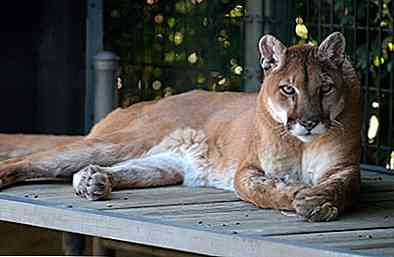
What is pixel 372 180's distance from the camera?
17.2 ft

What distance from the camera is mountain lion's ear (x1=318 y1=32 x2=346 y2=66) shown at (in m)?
4.50

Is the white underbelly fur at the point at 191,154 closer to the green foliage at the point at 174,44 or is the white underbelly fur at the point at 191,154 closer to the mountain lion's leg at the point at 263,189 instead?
the mountain lion's leg at the point at 263,189

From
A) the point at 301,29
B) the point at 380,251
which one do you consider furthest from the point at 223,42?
the point at 380,251

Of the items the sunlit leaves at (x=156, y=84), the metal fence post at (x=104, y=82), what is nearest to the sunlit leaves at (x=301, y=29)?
the sunlit leaves at (x=156, y=84)

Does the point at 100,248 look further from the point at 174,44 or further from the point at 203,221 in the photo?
the point at 174,44

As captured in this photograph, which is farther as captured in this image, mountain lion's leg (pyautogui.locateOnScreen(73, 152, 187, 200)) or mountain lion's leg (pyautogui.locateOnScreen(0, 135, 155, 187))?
mountain lion's leg (pyautogui.locateOnScreen(0, 135, 155, 187))

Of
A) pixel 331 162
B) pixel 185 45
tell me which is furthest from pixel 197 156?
pixel 185 45

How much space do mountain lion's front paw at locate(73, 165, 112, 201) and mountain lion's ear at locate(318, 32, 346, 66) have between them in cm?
96

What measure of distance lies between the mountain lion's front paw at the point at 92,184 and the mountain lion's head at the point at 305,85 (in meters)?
0.70

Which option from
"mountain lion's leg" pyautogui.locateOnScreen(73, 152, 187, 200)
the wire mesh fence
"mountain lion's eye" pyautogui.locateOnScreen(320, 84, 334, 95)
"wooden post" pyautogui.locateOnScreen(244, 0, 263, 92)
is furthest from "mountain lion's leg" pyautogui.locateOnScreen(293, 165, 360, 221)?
"wooden post" pyautogui.locateOnScreen(244, 0, 263, 92)

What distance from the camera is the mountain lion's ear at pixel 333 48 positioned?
4500 millimetres

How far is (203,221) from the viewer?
14.2ft

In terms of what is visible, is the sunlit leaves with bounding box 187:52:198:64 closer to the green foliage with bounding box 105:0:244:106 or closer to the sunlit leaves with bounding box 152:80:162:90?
the green foliage with bounding box 105:0:244:106

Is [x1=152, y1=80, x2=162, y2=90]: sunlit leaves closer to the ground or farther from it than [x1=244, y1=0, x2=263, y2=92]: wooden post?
closer to the ground
